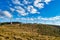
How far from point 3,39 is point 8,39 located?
277 centimetres

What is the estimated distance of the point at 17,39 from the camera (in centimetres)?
4669

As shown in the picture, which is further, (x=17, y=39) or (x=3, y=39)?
(x=17, y=39)

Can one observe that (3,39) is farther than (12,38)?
No

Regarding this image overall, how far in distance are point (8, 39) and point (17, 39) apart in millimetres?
2629

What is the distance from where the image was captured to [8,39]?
1809 inches

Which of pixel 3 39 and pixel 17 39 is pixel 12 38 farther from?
pixel 3 39

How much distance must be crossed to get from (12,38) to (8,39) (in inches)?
88.9

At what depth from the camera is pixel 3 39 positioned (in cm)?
4338

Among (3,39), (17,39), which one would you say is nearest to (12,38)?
(17,39)

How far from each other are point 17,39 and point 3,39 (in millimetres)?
4855

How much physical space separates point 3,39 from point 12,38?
198 inches
